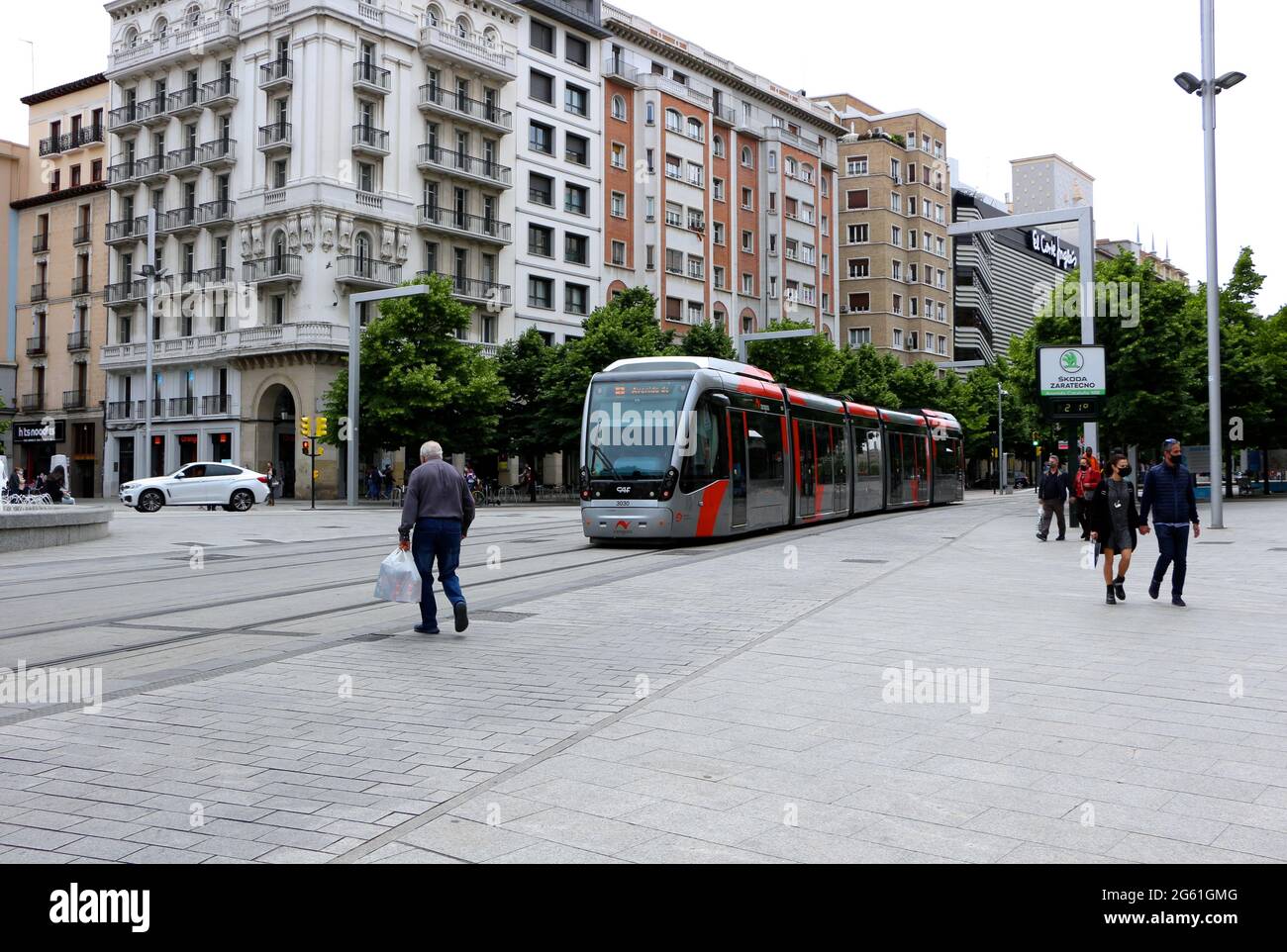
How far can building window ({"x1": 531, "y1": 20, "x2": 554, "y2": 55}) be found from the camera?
188ft

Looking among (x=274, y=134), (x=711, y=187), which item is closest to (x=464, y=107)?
(x=274, y=134)

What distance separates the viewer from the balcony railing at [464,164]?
168 feet

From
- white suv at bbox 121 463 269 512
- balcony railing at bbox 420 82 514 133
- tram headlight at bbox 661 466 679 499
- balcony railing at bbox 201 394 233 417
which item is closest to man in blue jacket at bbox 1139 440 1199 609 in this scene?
tram headlight at bbox 661 466 679 499

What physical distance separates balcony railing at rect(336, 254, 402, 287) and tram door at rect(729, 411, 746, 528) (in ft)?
102

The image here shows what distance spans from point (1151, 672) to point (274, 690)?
5.77 meters

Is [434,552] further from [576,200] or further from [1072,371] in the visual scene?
[576,200]

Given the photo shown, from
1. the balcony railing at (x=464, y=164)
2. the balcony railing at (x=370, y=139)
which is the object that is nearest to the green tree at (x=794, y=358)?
the balcony railing at (x=464, y=164)

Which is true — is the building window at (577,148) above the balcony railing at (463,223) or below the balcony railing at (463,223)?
above

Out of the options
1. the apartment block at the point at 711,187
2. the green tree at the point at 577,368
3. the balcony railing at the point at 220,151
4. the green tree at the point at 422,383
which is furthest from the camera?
the apartment block at the point at 711,187

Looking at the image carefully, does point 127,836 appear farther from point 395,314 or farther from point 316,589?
point 395,314

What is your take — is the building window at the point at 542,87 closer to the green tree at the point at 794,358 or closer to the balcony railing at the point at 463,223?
the balcony railing at the point at 463,223

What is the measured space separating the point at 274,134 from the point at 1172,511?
147ft

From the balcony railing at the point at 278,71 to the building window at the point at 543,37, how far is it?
45.9ft

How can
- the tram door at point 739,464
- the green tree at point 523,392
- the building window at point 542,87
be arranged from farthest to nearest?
the building window at point 542,87 < the green tree at point 523,392 < the tram door at point 739,464
